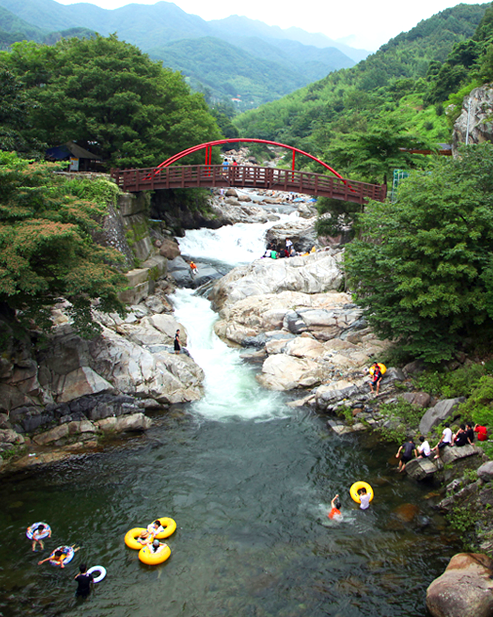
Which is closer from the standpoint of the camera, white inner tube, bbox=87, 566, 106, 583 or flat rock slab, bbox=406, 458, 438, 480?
white inner tube, bbox=87, 566, 106, 583

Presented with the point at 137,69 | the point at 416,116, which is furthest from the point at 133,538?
the point at 416,116

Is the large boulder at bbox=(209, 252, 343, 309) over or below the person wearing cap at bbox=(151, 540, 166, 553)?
over

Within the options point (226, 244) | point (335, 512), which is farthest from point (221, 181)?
point (335, 512)

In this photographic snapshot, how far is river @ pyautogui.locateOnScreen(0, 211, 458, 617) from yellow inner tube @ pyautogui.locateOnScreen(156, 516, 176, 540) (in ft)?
0.79

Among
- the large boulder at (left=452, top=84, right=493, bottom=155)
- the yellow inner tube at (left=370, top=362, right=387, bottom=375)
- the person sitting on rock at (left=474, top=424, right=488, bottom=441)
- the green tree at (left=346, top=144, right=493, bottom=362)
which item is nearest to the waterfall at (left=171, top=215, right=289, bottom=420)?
the yellow inner tube at (left=370, top=362, right=387, bottom=375)

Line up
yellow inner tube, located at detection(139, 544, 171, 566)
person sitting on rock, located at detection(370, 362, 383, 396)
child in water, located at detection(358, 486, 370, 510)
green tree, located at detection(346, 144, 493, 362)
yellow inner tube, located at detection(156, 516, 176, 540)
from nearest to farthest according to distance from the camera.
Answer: yellow inner tube, located at detection(139, 544, 171, 566) < yellow inner tube, located at detection(156, 516, 176, 540) < child in water, located at detection(358, 486, 370, 510) < green tree, located at detection(346, 144, 493, 362) < person sitting on rock, located at detection(370, 362, 383, 396)

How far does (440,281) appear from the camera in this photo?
17.1 m

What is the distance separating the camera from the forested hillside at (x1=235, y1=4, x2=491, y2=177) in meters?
30.4

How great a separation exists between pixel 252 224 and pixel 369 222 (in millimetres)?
26599

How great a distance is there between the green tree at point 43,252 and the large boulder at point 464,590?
1313 cm

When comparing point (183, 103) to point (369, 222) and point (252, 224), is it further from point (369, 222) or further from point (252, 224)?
point (369, 222)

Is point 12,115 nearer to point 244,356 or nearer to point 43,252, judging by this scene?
point 43,252

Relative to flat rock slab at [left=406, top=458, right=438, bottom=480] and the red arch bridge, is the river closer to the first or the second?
flat rock slab at [left=406, top=458, right=438, bottom=480]

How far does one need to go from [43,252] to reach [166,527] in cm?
1013
